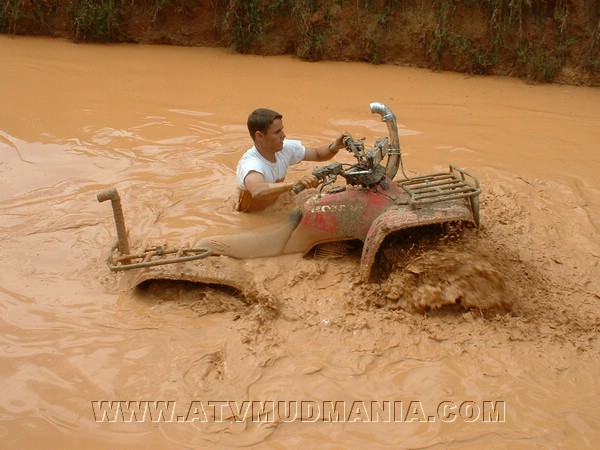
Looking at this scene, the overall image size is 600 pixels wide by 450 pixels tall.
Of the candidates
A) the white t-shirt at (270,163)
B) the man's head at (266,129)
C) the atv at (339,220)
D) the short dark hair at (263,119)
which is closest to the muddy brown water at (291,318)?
the atv at (339,220)

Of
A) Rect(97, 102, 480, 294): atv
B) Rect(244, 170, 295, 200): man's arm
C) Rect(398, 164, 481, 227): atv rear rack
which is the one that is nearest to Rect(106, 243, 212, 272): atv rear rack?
Rect(97, 102, 480, 294): atv

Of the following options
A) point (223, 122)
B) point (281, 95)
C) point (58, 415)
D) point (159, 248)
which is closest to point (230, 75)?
point (281, 95)

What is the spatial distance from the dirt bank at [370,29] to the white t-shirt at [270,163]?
12.7 feet

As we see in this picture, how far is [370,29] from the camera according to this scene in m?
7.57

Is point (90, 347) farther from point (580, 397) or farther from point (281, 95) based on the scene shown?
point (281, 95)

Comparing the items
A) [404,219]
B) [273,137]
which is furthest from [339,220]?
[273,137]

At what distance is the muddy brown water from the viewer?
258cm

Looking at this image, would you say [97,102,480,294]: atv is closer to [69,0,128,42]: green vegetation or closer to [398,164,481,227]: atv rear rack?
[398,164,481,227]: atv rear rack

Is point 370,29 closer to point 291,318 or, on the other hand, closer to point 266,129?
point 266,129

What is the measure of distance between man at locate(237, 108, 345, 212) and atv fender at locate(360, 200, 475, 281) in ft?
2.03

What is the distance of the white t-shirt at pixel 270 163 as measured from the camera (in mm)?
3791

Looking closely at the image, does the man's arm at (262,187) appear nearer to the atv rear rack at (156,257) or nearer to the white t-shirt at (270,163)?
the white t-shirt at (270,163)

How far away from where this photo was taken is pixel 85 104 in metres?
6.18

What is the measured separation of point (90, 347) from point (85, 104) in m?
3.85
